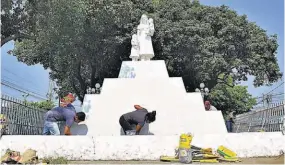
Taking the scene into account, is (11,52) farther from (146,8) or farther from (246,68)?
(246,68)

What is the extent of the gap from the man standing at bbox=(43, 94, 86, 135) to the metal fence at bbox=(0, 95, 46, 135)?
1059 millimetres

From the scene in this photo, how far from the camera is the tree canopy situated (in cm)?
1644

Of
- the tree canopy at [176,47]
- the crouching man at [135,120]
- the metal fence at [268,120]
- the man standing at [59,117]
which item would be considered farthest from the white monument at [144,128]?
the tree canopy at [176,47]

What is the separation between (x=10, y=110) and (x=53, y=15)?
121 inches

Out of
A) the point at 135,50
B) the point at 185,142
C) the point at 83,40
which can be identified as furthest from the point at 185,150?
the point at 83,40

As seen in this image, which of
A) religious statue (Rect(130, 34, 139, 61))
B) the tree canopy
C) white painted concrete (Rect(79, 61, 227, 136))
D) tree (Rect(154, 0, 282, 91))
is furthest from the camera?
tree (Rect(154, 0, 282, 91))

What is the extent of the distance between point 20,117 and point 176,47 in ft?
39.1

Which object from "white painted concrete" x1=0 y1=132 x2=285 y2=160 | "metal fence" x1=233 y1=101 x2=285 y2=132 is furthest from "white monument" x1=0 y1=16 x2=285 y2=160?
"metal fence" x1=233 y1=101 x2=285 y2=132

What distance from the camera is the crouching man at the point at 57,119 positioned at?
8.91 metres

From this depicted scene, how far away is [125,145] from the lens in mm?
7520

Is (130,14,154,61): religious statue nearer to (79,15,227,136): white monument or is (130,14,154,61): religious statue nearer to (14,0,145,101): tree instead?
(79,15,227,136): white monument

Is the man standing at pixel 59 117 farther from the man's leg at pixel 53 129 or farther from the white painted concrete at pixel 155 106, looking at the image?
the white painted concrete at pixel 155 106

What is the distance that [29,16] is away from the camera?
10.7 meters

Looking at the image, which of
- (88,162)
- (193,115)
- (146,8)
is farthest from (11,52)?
(88,162)
